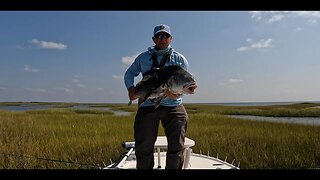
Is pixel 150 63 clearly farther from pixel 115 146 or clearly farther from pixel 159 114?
pixel 115 146

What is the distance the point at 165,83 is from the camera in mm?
2783

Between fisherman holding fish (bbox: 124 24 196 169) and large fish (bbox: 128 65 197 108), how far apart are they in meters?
0.15

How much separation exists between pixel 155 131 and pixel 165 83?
51cm

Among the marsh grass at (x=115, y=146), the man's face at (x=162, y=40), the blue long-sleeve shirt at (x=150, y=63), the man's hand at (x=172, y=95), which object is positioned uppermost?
the man's face at (x=162, y=40)

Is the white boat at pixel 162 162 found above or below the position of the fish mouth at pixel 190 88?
below

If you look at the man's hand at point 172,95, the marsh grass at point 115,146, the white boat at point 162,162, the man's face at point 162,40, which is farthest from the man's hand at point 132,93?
the marsh grass at point 115,146

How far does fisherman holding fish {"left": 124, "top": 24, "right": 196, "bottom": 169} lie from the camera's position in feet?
9.98

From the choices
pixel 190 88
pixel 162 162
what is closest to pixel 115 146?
pixel 162 162

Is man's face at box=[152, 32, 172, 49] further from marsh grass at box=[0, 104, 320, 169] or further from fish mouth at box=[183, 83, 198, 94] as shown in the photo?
marsh grass at box=[0, 104, 320, 169]

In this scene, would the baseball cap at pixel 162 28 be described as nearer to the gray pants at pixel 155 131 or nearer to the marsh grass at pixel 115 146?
the gray pants at pixel 155 131

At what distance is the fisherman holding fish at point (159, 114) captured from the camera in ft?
9.98

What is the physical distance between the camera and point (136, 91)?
2.93 m
